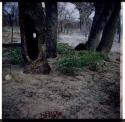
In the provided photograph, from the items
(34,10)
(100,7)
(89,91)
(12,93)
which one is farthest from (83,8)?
(12,93)

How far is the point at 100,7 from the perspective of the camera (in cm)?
380

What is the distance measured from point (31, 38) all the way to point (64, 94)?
82 cm

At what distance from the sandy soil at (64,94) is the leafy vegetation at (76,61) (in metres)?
0.07

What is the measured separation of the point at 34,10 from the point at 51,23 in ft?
0.90

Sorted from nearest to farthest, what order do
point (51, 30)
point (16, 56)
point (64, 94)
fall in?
point (64, 94)
point (16, 56)
point (51, 30)

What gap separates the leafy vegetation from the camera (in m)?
3.74

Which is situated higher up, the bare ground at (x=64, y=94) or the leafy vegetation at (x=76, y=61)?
the leafy vegetation at (x=76, y=61)

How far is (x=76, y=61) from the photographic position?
377cm

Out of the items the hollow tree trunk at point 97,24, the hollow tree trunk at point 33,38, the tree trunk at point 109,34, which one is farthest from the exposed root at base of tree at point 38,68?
the tree trunk at point 109,34

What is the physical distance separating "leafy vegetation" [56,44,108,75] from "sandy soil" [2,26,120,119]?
0.07 metres

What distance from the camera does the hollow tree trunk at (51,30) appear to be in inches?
149

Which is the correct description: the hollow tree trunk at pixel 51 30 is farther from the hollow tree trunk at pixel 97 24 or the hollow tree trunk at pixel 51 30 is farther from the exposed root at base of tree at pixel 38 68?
the hollow tree trunk at pixel 97 24

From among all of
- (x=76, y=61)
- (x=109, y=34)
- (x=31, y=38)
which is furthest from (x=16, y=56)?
(x=109, y=34)

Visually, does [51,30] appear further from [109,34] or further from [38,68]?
[109,34]
